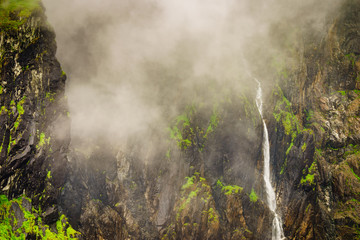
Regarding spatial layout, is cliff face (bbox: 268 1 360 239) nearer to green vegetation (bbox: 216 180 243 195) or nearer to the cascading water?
the cascading water

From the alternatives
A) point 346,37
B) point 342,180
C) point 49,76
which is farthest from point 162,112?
point 346,37

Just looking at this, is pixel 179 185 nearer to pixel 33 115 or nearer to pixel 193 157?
pixel 193 157

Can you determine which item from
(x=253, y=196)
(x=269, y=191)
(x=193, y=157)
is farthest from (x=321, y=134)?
(x=193, y=157)

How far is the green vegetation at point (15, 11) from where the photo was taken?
2792cm

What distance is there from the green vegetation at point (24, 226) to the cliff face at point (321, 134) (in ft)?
119

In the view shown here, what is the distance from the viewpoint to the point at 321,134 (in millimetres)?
48594

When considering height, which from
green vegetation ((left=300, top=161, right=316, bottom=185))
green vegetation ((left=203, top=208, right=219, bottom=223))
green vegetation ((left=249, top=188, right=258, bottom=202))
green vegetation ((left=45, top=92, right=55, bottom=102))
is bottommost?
green vegetation ((left=203, top=208, right=219, bottom=223))

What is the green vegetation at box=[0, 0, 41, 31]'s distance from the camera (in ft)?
91.6

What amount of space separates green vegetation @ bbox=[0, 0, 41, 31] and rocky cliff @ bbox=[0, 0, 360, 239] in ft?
0.53

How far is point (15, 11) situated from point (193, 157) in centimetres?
3340

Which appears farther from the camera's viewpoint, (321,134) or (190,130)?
(321,134)

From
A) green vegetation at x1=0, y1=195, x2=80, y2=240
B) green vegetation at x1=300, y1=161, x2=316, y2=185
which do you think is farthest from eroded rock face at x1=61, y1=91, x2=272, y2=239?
green vegetation at x1=300, y1=161, x2=316, y2=185

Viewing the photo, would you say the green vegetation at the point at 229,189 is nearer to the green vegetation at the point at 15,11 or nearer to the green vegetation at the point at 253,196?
the green vegetation at the point at 253,196

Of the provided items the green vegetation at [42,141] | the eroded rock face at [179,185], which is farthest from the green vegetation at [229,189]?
the green vegetation at [42,141]
